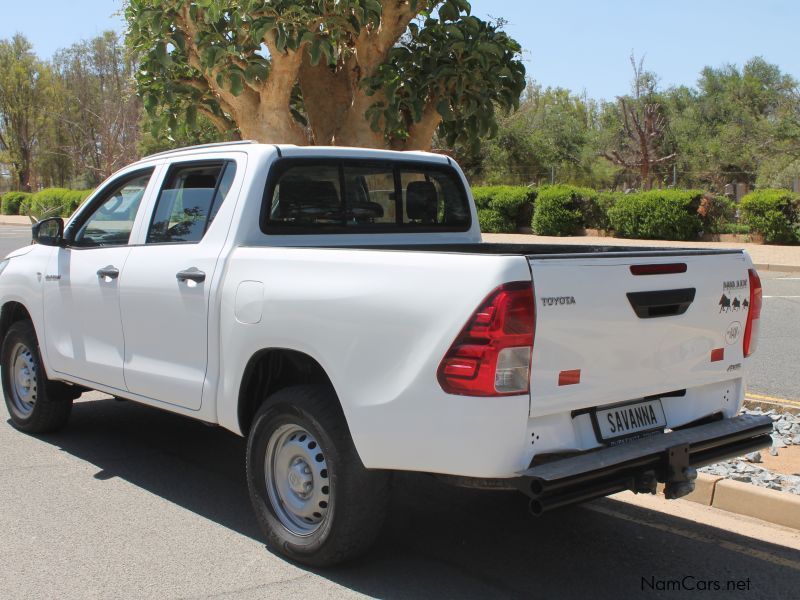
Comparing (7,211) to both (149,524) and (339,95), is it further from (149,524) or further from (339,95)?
(149,524)

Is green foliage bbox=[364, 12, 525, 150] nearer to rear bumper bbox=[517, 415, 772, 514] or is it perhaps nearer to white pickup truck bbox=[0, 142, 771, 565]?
white pickup truck bbox=[0, 142, 771, 565]

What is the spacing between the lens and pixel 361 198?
570cm

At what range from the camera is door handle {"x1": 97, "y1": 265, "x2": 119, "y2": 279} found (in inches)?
224

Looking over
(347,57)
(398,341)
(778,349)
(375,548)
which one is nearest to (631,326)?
(398,341)

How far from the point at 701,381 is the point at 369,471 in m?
1.70

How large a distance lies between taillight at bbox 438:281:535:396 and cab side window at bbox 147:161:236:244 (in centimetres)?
215

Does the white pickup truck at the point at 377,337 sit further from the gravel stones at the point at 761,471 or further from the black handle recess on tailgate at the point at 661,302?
the gravel stones at the point at 761,471

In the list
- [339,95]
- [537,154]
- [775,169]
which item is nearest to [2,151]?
[537,154]

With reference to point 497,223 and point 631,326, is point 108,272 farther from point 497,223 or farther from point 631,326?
point 497,223

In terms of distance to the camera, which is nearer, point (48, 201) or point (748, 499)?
point (748, 499)

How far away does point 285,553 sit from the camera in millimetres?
4496

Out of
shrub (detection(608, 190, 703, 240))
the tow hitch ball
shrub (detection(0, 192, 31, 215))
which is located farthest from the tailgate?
shrub (detection(0, 192, 31, 215))

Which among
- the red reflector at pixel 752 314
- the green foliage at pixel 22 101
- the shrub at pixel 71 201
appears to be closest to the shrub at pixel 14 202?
the shrub at pixel 71 201

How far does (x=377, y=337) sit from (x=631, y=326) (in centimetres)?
112
